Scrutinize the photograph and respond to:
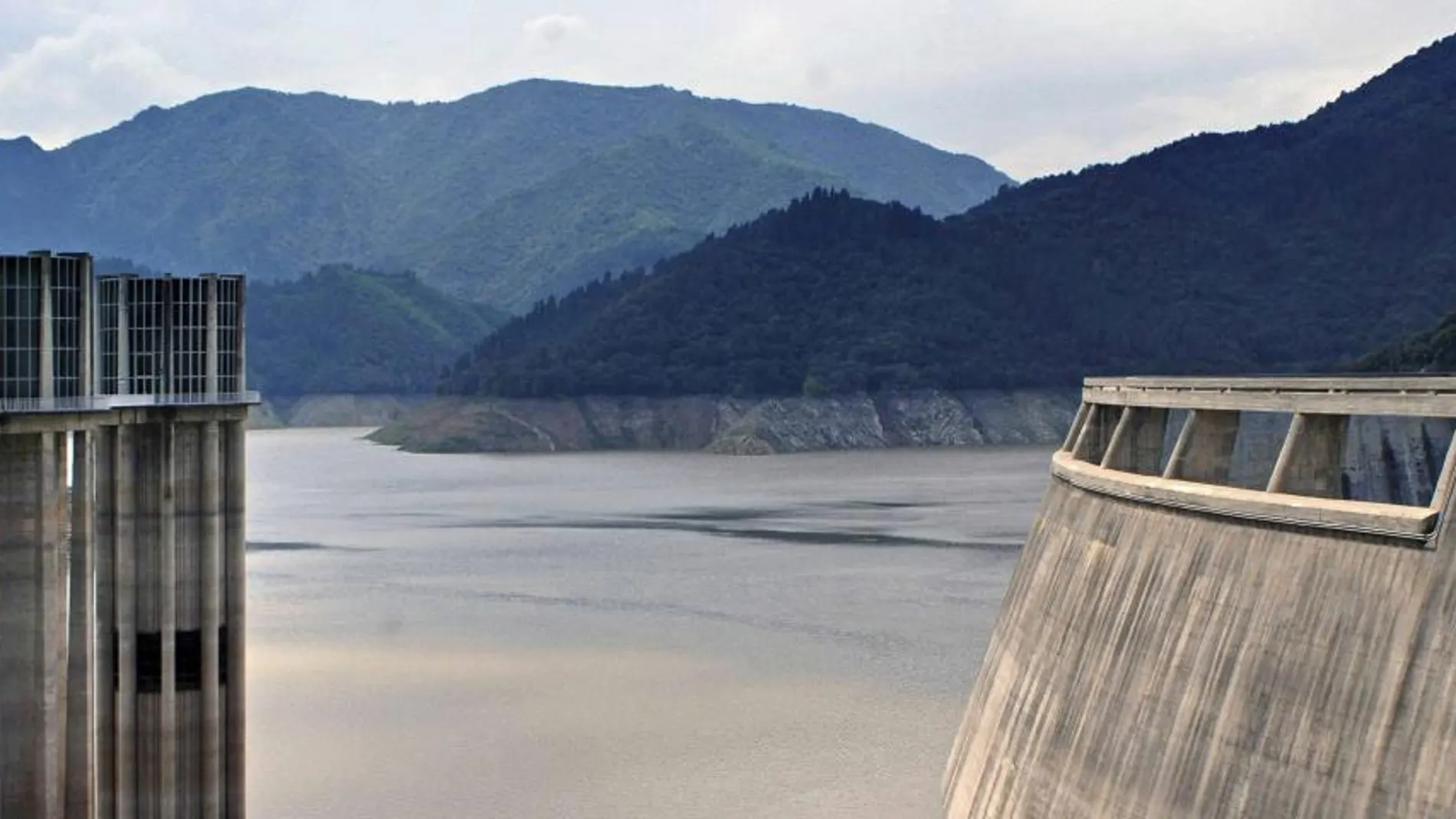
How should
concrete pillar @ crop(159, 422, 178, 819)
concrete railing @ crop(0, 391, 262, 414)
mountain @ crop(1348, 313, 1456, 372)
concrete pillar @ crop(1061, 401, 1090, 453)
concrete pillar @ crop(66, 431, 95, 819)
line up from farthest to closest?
mountain @ crop(1348, 313, 1456, 372), concrete pillar @ crop(1061, 401, 1090, 453), concrete pillar @ crop(159, 422, 178, 819), concrete pillar @ crop(66, 431, 95, 819), concrete railing @ crop(0, 391, 262, 414)

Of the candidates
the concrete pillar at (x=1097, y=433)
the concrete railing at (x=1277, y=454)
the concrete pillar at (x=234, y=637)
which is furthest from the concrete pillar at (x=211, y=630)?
the concrete pillar at (x=1097, y=433)

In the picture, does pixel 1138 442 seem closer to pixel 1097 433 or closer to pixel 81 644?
pixel 1097 433

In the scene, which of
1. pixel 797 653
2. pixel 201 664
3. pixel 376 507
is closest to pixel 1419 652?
pixel 201 664

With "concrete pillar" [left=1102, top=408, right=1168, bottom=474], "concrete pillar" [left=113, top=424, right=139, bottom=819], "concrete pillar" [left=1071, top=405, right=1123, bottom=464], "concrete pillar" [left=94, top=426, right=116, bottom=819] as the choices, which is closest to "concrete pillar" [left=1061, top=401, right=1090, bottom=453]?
"concrete pillar" [left=1071, top=405, right=1123, bottom=464]

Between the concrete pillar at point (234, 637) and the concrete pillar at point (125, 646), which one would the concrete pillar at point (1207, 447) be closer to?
the concrete pillar at point (234, 637)

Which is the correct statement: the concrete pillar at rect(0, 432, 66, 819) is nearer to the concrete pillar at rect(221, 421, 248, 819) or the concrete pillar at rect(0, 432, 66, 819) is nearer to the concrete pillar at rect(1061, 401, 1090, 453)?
the concrete pillar at rect(221, 421, 248, 819)

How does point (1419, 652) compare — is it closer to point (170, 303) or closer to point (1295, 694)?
point (1295, 694)
